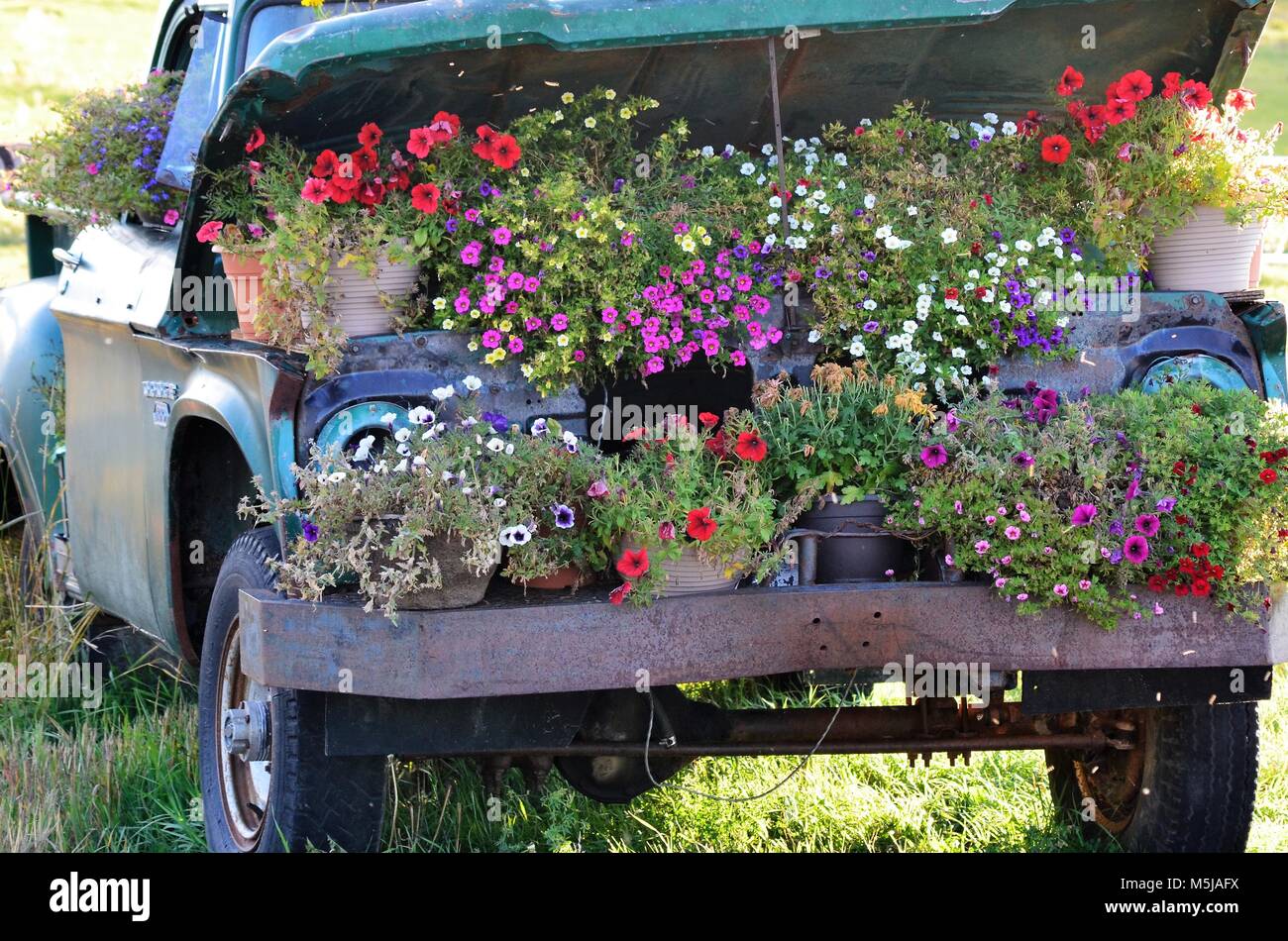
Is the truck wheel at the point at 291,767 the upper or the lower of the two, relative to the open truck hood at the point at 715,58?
lower

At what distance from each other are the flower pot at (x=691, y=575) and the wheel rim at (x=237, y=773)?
1121 millimetres

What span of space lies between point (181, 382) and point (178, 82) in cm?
129

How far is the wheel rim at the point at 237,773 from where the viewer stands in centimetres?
370

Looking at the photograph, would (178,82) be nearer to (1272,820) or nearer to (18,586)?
(18,586)

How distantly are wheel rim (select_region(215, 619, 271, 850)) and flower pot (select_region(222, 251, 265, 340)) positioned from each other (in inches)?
29.5

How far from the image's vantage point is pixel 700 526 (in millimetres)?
3092

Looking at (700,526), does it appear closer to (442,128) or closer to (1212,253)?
(442,128)

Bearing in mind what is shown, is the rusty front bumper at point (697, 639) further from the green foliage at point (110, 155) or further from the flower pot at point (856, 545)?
the green foliage at point (110, 155)

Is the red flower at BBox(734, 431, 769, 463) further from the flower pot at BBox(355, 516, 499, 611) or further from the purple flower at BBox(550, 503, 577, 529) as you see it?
the flower pot at BBox(355, 516, 499, 611)

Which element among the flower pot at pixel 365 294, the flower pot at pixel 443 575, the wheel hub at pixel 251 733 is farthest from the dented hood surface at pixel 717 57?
the wheel hub at pixel 251 733

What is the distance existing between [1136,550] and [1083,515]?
125mm

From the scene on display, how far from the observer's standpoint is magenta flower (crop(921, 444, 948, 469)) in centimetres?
330

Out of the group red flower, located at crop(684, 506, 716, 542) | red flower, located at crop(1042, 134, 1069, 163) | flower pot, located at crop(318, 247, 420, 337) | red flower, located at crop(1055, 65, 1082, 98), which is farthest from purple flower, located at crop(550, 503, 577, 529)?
red flower, located at crop(1055, 65, 1082, 98)

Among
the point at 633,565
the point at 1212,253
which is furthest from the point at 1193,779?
the point at 633,565
